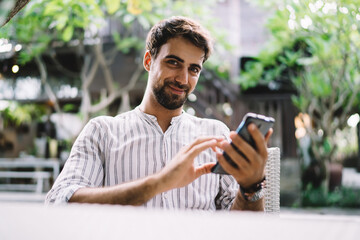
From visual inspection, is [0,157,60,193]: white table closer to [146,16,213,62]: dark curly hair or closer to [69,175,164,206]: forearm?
[146,16,213,62]: dark curly hair

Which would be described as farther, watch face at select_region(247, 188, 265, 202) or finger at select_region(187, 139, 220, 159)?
watch face at select_region(247, 188, 265, 202)

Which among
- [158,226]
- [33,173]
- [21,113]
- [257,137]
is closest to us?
[158,226]

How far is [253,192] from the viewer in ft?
3.74

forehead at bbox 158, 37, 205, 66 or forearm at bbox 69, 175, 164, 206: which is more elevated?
forehead at bbox 158, 37, 205, 66

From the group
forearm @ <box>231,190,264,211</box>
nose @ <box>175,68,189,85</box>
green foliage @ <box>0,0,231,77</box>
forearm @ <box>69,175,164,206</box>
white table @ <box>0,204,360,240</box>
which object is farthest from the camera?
green foliage @ <box>0,0,231,77</box>

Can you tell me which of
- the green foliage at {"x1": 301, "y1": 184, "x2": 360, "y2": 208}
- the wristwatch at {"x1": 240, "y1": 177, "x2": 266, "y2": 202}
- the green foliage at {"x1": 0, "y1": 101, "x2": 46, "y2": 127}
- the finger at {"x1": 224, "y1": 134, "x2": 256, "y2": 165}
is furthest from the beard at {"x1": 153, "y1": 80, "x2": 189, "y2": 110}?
the green foliage at {"x1": 0, "y1": 101, "x2": 46, "y2": 127}

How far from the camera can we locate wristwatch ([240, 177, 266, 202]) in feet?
3.62

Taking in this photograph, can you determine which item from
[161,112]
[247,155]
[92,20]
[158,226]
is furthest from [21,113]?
[158,226]

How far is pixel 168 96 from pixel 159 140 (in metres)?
0.21

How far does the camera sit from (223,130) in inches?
69.9

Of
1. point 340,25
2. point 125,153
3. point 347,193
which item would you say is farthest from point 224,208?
point 347,193

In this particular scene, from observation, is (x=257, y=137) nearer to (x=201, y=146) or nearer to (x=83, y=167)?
(x=201, y=146)

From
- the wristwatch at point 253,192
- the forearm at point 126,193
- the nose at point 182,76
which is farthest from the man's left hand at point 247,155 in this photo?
the nose at point 182,76

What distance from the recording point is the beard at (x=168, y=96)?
1590mm
